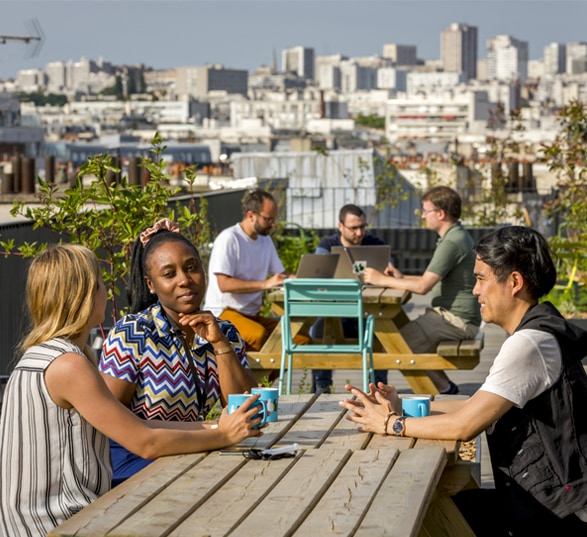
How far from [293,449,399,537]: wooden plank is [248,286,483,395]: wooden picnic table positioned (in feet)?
12.5

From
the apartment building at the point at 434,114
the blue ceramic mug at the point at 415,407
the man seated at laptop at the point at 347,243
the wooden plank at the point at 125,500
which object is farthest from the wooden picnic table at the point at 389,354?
the apartment building at the point at 434,114

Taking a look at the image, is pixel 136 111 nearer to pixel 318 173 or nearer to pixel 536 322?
pixel 318 173

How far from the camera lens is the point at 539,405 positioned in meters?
3.22

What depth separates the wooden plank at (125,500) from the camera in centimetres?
237

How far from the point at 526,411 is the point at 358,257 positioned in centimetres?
426

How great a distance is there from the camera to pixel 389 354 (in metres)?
7.06

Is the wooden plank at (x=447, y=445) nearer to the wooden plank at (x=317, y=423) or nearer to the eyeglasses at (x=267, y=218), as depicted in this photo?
the wooden plank at (x=317, y=423)

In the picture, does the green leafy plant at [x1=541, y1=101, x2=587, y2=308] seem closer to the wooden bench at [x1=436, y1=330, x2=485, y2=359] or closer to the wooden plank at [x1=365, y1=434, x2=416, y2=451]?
the wooden bench at [x1=436, y1=330, x2=485, y2=359]

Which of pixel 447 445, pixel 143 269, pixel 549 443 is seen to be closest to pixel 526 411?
pixel 549 443

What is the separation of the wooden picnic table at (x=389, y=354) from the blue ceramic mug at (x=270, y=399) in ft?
11.2

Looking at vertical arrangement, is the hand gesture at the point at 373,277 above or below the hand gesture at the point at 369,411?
below

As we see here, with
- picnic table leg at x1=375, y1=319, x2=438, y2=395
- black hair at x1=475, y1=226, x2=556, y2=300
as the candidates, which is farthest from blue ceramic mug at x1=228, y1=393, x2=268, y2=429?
picnic table leg at x1=375, y1=319, x2=438, y2=395

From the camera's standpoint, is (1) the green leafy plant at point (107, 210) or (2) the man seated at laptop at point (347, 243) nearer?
(1) the green leafy plant at point (107, 210)

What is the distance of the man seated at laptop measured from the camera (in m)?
7.43
